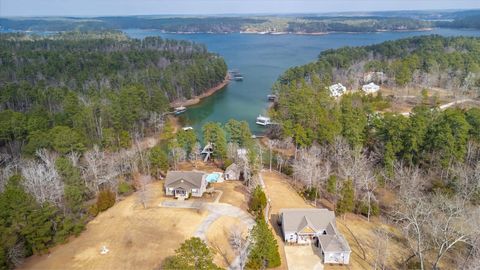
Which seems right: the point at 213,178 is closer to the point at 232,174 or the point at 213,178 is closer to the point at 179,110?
the point at 232,174

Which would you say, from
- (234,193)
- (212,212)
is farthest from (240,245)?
(234,193)

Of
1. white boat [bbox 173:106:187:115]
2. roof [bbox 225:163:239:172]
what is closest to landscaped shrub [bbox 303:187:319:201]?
roof [bbox 225:163:239:172]

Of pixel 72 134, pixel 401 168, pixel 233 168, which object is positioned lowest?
pixel 233 168

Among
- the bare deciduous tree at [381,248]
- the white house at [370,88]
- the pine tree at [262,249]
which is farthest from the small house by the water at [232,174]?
the white house at [370,88]

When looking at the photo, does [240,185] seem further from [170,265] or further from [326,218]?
[170,265]

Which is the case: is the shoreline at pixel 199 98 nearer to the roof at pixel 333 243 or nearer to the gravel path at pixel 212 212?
the gravel path at pixel 212 212

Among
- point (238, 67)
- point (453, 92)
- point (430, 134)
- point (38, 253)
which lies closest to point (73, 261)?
point (38, 253)
